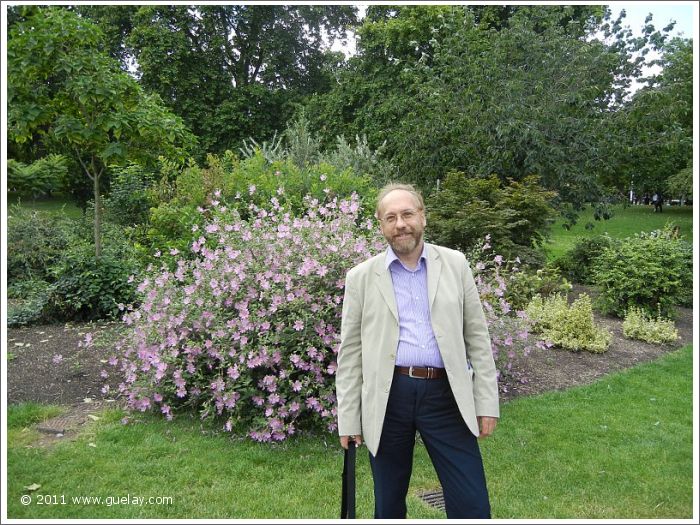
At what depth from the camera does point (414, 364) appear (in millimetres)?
2557

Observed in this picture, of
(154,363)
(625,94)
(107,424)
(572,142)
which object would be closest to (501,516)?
(154,363)

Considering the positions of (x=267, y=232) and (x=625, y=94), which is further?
(x=625, y=94)

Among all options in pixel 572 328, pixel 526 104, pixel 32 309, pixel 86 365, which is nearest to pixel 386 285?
pixel 86 365

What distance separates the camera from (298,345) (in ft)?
14.0

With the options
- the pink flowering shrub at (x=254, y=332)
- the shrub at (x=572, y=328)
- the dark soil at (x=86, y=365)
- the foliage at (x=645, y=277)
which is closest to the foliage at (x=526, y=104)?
the foliage at (x=645, y=277)

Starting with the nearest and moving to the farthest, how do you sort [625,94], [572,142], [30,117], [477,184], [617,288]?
[30,117]
[617,288]
[477,184]
[572,142]
[625,94]

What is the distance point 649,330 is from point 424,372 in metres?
6.05

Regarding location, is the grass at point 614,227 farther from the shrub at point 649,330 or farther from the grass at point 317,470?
the grass at point 317,470

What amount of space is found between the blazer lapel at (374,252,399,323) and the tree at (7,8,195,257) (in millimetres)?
5593

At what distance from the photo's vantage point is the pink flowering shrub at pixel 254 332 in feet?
14.0

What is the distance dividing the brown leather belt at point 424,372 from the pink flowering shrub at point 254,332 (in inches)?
68.3

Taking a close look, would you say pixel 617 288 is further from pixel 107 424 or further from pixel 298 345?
pixel 107 424

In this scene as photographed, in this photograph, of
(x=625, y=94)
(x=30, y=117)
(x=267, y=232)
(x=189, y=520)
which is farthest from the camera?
(x=625, y=94)

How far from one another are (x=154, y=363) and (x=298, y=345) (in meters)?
1.15
